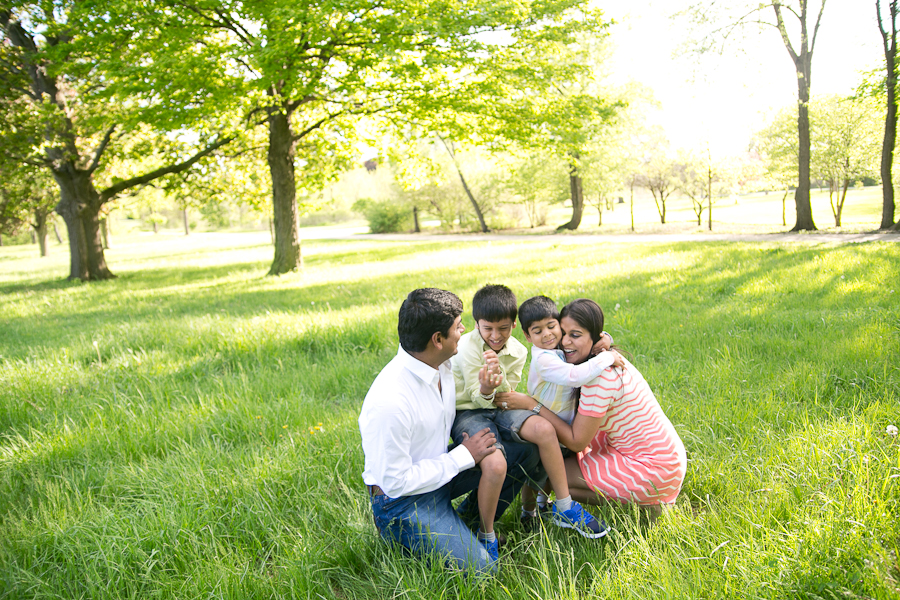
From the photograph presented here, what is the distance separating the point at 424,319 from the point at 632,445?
4.48ft

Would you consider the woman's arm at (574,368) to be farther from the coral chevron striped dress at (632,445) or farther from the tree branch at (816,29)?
the tree branch at (816,29)

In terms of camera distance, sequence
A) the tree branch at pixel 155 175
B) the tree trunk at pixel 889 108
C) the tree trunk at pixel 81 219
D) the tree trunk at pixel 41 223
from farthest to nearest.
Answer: the tree trunk at pixel 41 223, the tree branch at pixel 155 175, the tree trunk at pixel 81 219, the tree trunk at pixel 889 108

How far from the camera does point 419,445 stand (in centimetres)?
244

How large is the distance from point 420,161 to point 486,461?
52.2 feet

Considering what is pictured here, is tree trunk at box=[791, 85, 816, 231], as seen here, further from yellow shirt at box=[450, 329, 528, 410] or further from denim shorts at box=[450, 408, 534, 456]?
denim shorts at box=[450, 408, 534, 456]

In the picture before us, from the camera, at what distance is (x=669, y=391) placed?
418cm

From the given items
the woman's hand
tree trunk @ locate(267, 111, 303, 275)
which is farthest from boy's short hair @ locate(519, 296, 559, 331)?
tree trunk @ locate(267, 111, 303, 275)

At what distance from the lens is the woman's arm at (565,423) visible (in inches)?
106

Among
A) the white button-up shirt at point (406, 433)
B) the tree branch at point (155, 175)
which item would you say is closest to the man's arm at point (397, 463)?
the white button-up shirt at point (406, 433)

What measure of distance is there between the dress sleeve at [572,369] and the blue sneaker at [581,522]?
24.2 inches

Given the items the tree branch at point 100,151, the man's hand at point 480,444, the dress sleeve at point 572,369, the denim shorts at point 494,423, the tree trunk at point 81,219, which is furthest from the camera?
the tree trunk at point 81,219

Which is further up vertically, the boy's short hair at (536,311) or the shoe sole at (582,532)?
the boy's short hair at (536,311)

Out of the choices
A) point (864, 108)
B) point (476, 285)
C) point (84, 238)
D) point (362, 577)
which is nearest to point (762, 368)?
point (362, 577)

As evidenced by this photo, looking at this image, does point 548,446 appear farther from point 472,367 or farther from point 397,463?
point 397,463
